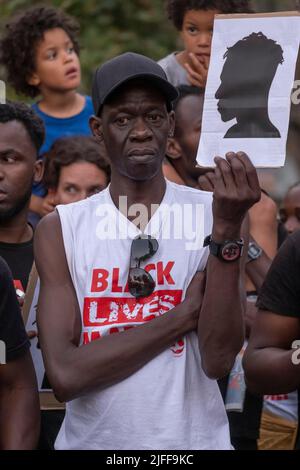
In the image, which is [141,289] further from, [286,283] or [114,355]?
[286,283]

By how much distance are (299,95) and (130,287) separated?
3.25 ft

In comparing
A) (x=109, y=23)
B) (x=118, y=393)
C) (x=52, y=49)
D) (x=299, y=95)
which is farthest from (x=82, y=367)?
(x=109, y=23)

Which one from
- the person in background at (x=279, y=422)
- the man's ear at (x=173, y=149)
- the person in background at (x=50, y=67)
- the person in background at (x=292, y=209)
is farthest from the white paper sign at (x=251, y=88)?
the person in background at (x=50, y=67)

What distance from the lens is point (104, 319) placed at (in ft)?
14.9

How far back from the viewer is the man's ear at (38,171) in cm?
570

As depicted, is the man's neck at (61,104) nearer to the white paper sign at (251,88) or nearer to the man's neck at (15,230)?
the man's neck at (15,230)

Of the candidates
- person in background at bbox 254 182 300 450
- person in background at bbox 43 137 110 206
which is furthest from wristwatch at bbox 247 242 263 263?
person in background at bbox 43 137 110 206

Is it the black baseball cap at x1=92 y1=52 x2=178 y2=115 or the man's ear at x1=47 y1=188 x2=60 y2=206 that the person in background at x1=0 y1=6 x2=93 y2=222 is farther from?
the black baseball cap at x1=92 y1=52 x2=178 y2=115

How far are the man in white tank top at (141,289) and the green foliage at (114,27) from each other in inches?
225

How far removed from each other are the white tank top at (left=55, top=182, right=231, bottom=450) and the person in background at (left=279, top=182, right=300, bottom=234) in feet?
5.56

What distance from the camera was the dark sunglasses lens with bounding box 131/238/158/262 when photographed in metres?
4.57

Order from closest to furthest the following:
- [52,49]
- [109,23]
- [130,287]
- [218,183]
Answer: [218,183] → [130,287] → [52,49] → [109,23]

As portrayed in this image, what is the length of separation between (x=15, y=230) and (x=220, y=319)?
1.46 meters
